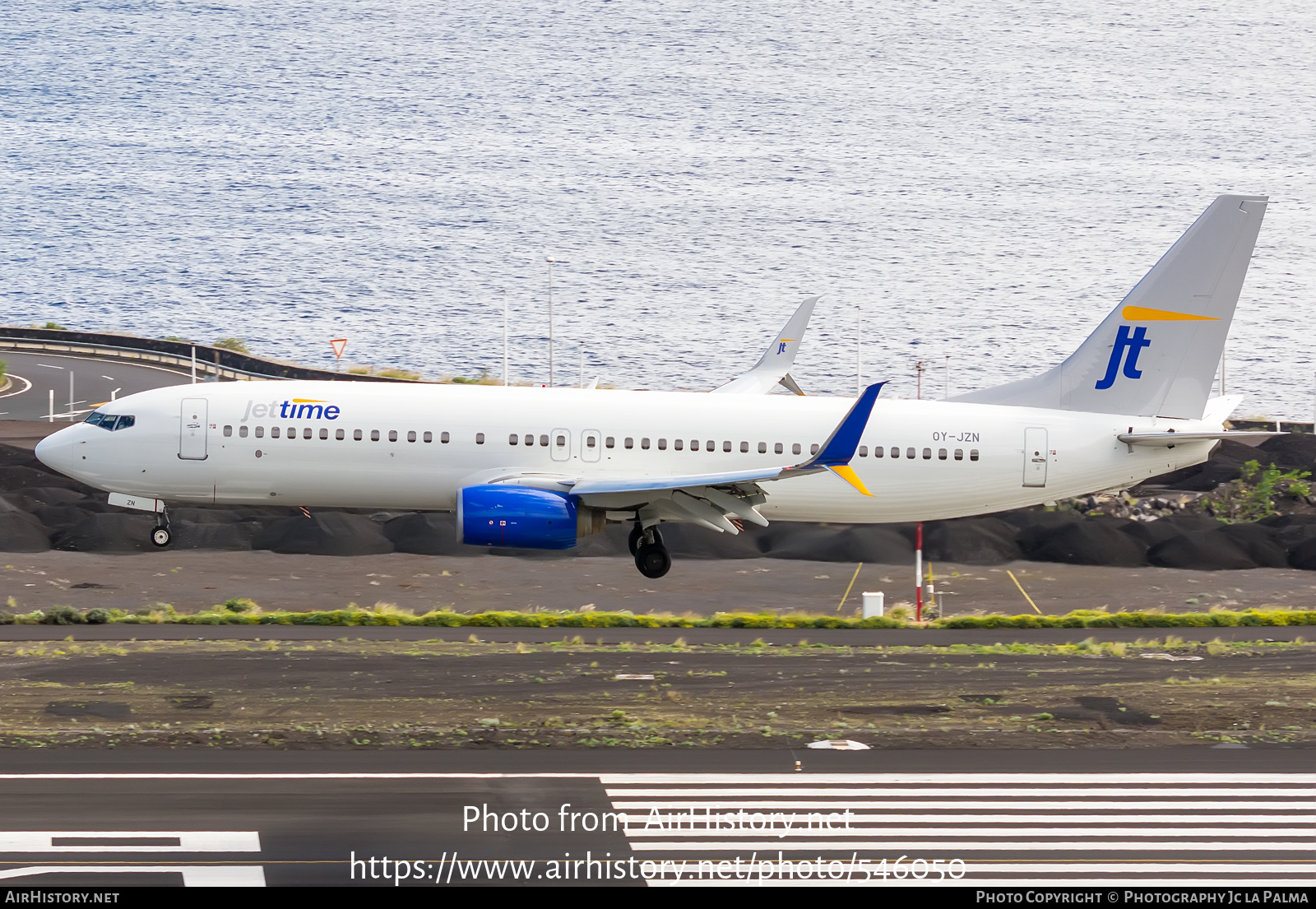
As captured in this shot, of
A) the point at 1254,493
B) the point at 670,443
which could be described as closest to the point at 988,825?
the point at 670,443

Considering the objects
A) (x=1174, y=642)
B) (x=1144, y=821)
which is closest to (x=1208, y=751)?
(x=1144, y=821)

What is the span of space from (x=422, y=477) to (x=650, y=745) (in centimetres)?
1295

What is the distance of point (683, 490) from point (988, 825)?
14.5 metres

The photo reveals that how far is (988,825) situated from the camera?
45.3 feet

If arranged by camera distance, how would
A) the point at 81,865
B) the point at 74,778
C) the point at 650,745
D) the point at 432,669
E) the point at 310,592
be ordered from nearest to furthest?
1. the point at 81,865
2. the point at 74,778
3. the point at 650,745
4. the point at 432,669
5. the point at 310,592

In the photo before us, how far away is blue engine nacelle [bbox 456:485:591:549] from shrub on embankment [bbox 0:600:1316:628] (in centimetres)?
174

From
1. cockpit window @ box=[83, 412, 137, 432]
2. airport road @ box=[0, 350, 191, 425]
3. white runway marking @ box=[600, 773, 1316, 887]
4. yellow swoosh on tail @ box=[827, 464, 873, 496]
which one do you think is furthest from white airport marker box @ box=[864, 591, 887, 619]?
airport road @ box=[0, 350, 191, 425]

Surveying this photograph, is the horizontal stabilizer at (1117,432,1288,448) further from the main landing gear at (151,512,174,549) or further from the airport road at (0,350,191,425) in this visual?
the airport road at (0,350,191,425)

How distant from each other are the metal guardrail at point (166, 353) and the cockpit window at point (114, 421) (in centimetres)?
4757

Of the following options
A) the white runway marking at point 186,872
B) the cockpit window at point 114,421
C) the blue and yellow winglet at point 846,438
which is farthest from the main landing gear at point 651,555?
the white runway marking at point 186,872

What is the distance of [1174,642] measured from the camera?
25.5 meters

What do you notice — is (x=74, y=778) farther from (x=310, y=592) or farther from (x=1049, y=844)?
(x=310, y=592)

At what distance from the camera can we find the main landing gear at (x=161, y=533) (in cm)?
2916

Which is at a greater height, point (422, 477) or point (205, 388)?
point (205, 388)
